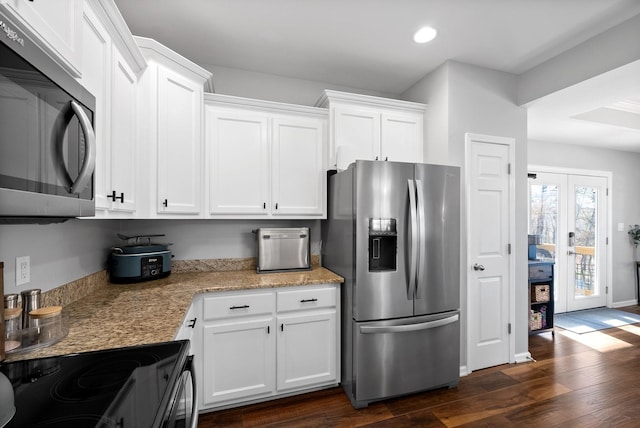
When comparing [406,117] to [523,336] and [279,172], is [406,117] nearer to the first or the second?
[279,172]

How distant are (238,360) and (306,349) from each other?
1.61 feet

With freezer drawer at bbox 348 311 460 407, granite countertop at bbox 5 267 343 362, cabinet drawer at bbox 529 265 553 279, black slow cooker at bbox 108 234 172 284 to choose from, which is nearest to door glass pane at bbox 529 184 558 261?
cabinet drawer at bbox 529 265 553 279

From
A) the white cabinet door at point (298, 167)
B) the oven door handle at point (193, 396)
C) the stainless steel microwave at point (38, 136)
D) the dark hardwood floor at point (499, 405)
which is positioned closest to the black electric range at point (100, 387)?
the oven door handle at point (193, 396)

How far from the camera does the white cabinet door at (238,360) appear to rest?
1.96m

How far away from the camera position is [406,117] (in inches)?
108

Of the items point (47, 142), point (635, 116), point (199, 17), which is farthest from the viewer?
point (635, 116)

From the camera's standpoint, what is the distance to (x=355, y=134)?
2580 millimetres

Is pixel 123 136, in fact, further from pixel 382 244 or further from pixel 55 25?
pixel 382 244

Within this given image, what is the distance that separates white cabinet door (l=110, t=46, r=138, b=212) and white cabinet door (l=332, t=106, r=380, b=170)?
4.87ft

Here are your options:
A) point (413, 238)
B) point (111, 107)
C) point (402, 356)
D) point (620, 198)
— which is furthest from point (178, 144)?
point (620, 198)

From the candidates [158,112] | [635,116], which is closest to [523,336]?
[635,116]

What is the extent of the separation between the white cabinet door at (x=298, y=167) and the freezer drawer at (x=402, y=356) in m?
1.09

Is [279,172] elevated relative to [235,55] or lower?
lower

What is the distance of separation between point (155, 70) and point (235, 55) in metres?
0.81
